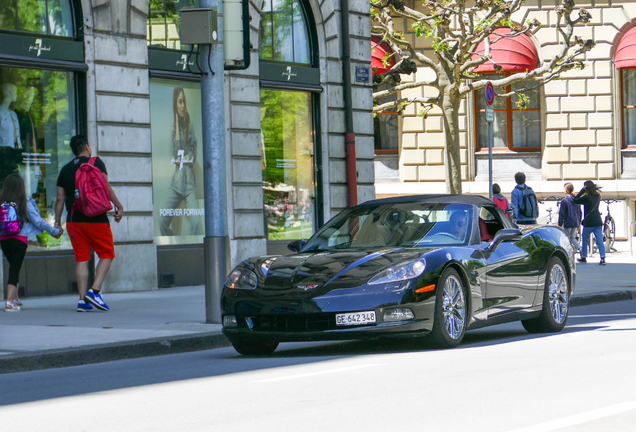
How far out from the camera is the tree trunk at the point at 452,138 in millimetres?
25781

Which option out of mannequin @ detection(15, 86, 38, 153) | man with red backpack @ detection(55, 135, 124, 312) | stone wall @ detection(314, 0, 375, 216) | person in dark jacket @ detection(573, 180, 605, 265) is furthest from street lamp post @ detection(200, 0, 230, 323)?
person in dark jacket @ detection(573, 180, 605, 265)

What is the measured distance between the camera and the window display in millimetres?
16266

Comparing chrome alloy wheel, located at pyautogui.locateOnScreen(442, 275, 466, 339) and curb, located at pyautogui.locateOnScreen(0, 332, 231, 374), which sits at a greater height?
chrome alloy wheel, located at pyautogui.locateOnScreen(442, 275, 466, 339)

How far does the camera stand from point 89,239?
12.4 m

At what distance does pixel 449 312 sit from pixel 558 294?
7.32 feet

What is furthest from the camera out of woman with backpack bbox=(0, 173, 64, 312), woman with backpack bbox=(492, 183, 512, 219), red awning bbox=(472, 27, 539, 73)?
red awning bbox=(472, 27, 539, 73)

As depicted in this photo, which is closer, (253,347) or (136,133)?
(253,347)

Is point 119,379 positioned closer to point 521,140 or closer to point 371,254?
point 371,254

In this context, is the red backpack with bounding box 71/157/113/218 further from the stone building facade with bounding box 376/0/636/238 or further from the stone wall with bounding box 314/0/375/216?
the stone building facade with bounding box 376/0/636/238

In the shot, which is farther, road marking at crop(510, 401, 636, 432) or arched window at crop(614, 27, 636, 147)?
arched window at crop(614, 27, 636, 147)

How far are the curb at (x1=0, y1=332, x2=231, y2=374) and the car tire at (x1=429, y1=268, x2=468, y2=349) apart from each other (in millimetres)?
2344

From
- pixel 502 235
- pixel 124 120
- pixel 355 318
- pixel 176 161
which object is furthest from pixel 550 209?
pixel 355 318

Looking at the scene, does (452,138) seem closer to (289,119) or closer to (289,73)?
(289,119)

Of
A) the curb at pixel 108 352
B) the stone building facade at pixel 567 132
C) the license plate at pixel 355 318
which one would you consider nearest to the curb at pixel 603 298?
the curb at pixel 108 352
